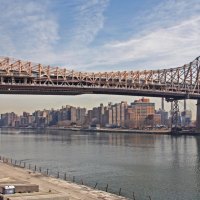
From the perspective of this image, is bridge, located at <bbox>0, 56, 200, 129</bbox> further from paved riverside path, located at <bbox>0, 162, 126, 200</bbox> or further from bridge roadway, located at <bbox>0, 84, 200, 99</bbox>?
paved riverside path, located at <bbox>0, 162, 126, 200</bbox>

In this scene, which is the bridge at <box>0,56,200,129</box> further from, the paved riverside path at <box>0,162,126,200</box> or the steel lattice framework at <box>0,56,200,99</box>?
the paved riverside path at <box>0,162,126,200</box>

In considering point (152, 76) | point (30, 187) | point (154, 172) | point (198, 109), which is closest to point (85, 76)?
point (152, 76)

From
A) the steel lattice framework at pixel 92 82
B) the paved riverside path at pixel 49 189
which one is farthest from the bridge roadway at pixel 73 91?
the paved riverside path at pixel 49 189

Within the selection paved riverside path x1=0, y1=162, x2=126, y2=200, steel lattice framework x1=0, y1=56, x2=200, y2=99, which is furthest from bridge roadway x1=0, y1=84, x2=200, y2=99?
paved riverside path x1=0, y1=162, x2=126, y2=200

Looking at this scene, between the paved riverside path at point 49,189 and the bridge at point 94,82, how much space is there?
41579 millimetres

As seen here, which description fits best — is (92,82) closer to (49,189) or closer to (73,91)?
(73,91)

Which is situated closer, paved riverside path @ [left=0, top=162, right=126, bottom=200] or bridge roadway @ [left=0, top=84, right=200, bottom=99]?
paved riverside path @ [left=0, top=162, right=126, bottom=200]

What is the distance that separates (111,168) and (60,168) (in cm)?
562

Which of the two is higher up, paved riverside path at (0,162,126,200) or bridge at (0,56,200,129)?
bridge at (0,56,200,129)

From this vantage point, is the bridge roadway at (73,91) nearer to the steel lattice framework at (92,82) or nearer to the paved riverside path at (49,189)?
the steel lattice framework at (92,82)

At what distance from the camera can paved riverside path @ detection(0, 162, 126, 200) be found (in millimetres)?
23719

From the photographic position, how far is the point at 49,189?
2942 cm

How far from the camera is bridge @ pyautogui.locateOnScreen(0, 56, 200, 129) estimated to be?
83375 mm

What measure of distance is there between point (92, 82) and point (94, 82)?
0.86 metres
